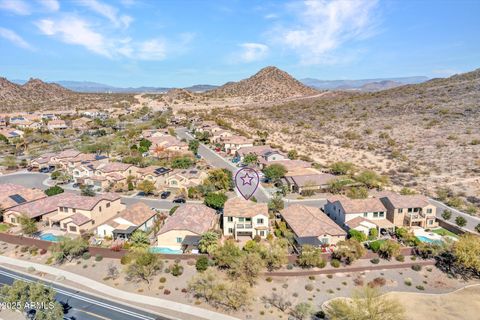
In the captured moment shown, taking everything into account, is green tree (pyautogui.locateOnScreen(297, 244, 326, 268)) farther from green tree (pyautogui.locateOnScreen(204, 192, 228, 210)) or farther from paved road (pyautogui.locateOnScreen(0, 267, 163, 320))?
green tree (pyautogui.locateOnScreen(204, 192, 228, 210))

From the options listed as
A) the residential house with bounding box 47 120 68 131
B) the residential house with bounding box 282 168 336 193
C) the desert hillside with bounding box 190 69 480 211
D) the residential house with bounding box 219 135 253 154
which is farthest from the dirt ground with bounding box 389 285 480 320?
the residential house with bounding box 47 120 68 131

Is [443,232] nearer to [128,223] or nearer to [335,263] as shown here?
[335,263]

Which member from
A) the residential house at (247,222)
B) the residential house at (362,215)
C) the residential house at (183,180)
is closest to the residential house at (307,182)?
the residential house at (362,215)

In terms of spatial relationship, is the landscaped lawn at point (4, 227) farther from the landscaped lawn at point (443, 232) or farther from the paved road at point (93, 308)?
the landscaped lawn at point (443, 232)

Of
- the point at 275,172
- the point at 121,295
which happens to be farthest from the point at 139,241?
the point at 275,172

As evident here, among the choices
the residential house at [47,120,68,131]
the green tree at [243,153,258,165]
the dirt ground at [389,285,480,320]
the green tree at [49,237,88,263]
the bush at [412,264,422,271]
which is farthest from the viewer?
the residential house at [47,120,68,131]

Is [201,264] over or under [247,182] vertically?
under

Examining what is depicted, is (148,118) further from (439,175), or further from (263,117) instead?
(439,175)
